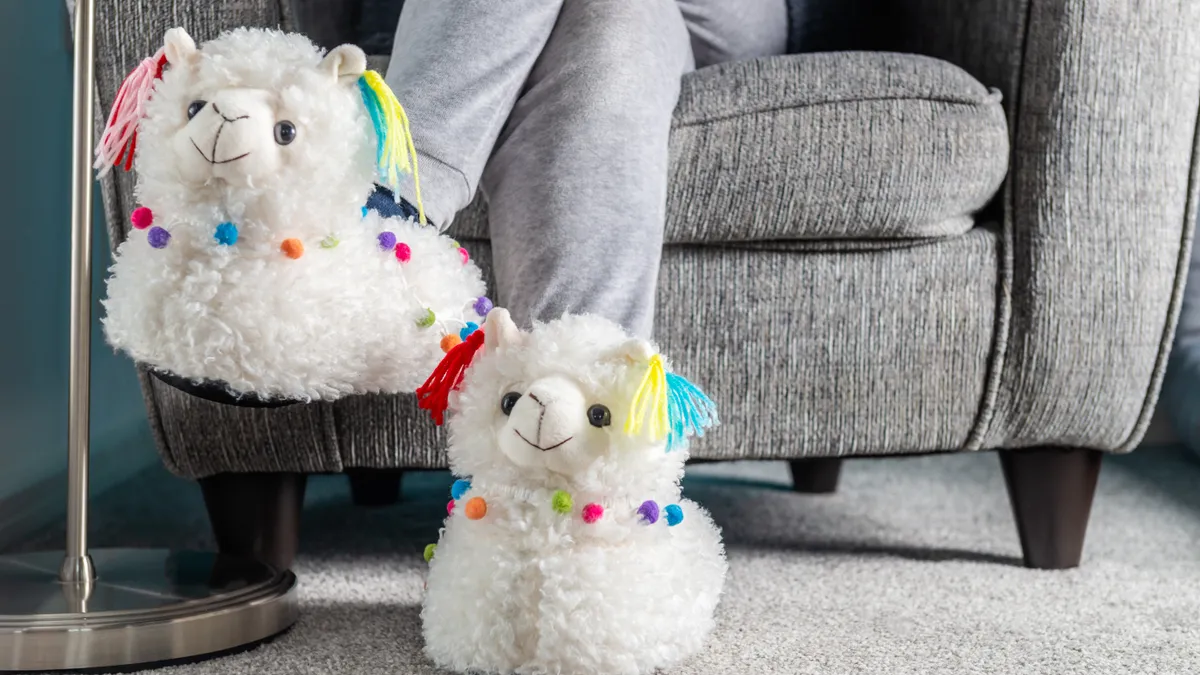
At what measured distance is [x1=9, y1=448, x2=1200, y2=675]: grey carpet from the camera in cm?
83

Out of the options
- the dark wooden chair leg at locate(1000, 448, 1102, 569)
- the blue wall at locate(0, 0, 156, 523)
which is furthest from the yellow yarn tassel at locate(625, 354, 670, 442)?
the blue wall at locate(0, 0, 156, 523)

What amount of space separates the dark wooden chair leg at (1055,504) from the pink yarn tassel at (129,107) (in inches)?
33.8

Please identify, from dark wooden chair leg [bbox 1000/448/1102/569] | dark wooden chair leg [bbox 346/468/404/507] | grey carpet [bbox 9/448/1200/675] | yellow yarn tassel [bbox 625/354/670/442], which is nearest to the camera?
yellow yarn tassel [bbox 625/354/670/442]

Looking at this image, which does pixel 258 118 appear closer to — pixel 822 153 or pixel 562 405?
pixel 562 405

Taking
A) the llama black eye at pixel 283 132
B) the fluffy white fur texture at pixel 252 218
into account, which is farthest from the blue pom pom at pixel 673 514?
the llama black eye at pixel 283 132

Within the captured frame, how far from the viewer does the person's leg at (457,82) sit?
83 cm

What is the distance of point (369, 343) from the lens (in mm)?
793

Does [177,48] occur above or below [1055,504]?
above

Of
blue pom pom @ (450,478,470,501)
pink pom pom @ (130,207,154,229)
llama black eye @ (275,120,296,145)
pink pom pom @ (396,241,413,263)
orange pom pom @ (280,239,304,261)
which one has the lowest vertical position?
blue pom pom @ (450,478,470,501)

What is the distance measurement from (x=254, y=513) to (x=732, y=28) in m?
0.66

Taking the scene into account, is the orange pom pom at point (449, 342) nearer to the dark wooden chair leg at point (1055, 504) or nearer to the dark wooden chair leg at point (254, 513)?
the dark wooden chair leg at point (254, 513)

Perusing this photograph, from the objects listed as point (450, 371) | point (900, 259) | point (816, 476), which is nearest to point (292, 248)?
point (450, 371)

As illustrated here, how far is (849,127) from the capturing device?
3.28ft

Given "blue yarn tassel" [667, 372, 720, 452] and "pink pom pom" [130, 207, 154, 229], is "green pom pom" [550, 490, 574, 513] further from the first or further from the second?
"pink pom pom" [130, 207, 154, 229]
